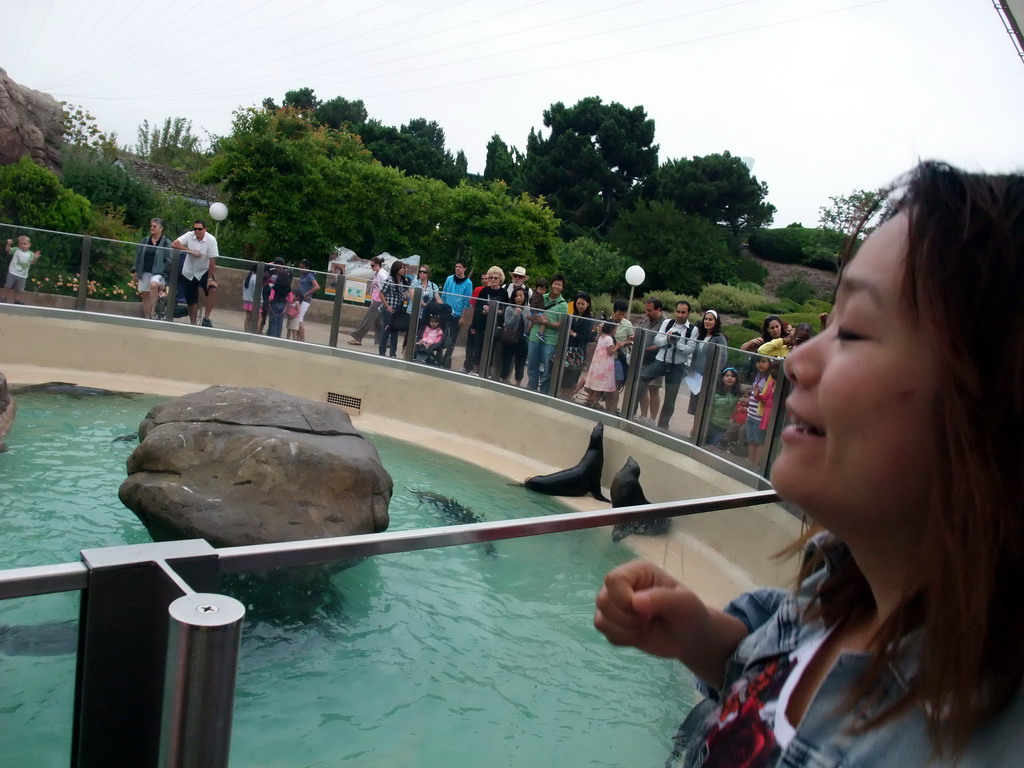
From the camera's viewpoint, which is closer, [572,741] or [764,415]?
[572,741]

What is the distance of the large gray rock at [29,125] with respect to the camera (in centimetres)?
2317

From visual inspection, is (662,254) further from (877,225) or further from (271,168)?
(877,225)

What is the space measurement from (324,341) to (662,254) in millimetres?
21059

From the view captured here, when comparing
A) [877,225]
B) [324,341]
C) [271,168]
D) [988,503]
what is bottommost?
[324,341]

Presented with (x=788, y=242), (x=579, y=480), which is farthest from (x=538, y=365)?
(x=788, y=242)

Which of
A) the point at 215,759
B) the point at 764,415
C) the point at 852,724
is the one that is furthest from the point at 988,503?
the point at 764,415

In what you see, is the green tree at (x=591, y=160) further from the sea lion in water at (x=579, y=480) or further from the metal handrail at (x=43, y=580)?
the metal handrail at (x=43, y=580)

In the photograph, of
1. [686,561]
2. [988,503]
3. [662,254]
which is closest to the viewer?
[988,503]

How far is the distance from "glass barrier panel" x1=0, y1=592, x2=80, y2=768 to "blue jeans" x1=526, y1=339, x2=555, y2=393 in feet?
31.5

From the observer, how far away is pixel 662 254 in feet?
103

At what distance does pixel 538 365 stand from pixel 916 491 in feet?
33.0

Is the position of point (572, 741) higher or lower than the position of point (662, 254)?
lower

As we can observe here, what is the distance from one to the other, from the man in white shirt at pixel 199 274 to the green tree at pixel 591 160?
985 inches

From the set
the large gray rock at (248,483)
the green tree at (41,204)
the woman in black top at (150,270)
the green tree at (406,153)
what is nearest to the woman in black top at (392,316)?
the woman in black top at (150,270)
